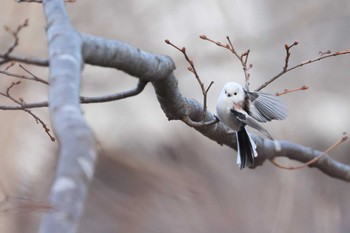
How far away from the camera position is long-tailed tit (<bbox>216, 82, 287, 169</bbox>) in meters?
0.82

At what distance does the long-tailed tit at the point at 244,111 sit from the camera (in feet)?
2.68

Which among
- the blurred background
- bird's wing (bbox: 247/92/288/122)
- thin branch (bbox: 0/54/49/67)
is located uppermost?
thin branch (bbox: 0/54/49/67)

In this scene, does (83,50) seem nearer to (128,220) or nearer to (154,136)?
(128,220)

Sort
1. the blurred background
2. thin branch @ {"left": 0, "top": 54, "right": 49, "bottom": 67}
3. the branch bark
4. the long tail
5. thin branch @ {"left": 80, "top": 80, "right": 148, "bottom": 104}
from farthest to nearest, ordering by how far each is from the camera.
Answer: the blurred background
the long tail
thin branch @ {"left": 80, "top": 80, "right": 148, "bottom": 104}
thin branch @ {"left": 0, "top": 54, "right": 49, "bottom": 67}
the branch bark

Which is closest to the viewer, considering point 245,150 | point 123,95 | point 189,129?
point 123,95

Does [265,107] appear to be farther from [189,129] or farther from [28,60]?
[189,129]

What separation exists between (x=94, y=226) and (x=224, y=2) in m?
0.92

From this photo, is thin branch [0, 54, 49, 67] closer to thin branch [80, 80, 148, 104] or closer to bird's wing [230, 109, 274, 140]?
thin branch [80, 80, 148, 104]

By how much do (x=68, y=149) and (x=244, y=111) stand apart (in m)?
0.48

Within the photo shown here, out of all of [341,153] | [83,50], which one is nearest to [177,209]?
[341,153]

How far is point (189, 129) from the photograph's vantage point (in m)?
2.08

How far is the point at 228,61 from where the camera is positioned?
213cm

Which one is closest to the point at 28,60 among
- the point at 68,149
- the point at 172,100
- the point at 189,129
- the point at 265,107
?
the point at 68,149

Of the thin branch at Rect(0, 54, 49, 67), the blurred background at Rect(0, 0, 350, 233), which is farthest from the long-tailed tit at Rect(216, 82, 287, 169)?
the blurred background at Rect(0, 0, 350, 233)
